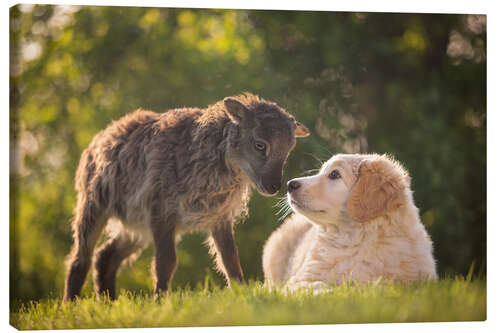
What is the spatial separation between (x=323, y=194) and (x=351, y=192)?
0.78 ft

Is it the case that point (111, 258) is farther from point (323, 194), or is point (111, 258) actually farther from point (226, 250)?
point (323, 194)

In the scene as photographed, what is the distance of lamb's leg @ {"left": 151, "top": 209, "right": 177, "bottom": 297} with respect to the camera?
583 cm

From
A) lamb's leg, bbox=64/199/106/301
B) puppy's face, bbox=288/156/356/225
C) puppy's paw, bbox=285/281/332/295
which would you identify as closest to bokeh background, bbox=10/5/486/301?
lamb's leg, bbox=64/199/106/301

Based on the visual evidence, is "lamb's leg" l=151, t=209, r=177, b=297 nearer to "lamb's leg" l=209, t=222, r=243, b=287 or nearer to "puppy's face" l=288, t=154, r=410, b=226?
"lamb's leg" l=209, t=222, r=243, b=287

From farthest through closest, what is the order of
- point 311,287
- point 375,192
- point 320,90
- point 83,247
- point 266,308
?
point 320,90 → point 83,247 → point 375,192 → point 311,287 → point 266,308

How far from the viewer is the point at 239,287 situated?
5418 millimetres

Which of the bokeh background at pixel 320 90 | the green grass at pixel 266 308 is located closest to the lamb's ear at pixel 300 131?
the bokeh background at pixel 320 90

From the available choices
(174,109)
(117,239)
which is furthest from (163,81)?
A: (117,239)

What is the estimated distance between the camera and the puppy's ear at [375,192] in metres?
5.48

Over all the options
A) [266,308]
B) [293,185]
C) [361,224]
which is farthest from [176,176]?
[361,224]

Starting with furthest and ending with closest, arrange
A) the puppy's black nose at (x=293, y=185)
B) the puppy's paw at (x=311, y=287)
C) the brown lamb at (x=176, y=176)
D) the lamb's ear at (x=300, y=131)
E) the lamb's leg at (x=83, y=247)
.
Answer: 1. the lamb's leg at (x=83, y=247)
2. the lamb's ear at (x=300, y=131)
3. the brown lamb at (x=176, y=176)
4. the puppy's black nose at (x=293, y=185)
5. the puppy's paw at (x=311, y=287)

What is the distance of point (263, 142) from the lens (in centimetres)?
582

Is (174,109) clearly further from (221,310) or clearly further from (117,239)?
(221,310)

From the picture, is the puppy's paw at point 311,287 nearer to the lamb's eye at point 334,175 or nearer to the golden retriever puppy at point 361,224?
the golden retriever puppy at point 361,224
